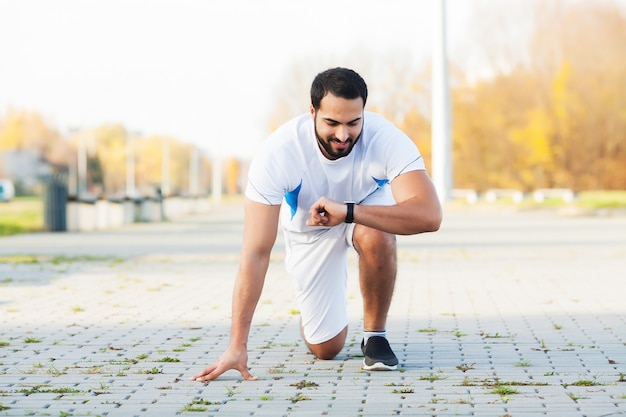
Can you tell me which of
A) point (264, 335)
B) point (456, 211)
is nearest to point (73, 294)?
point (264, 335)

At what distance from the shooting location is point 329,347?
280 inches

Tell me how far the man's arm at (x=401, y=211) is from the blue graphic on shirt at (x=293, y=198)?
1.37ft

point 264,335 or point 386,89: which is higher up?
point 386,89

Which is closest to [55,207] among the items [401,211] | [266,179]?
[266,179]

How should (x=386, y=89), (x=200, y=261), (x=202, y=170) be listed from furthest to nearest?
(x=202, y=170), (x=386, y=89), (x=200, y=261)

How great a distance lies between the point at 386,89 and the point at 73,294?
63684 millimetres

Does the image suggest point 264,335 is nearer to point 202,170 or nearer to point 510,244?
point 510,244

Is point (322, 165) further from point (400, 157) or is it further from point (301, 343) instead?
point (301, 343)

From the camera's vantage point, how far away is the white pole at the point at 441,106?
44219 millimetres

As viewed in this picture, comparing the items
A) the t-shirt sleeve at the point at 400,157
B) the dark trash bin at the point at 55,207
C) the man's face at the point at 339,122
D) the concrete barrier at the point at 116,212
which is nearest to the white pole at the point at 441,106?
the concrete barrier at the point at 116,212

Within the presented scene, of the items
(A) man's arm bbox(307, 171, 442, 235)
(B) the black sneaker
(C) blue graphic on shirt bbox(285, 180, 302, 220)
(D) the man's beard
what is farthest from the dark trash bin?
(A) man's arm bbox(307, 171, 442, 235)

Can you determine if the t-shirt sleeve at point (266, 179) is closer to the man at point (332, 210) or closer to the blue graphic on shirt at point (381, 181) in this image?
the man at point (332, 210)

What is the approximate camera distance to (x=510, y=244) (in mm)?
21516

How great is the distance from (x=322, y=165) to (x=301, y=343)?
2067mm
